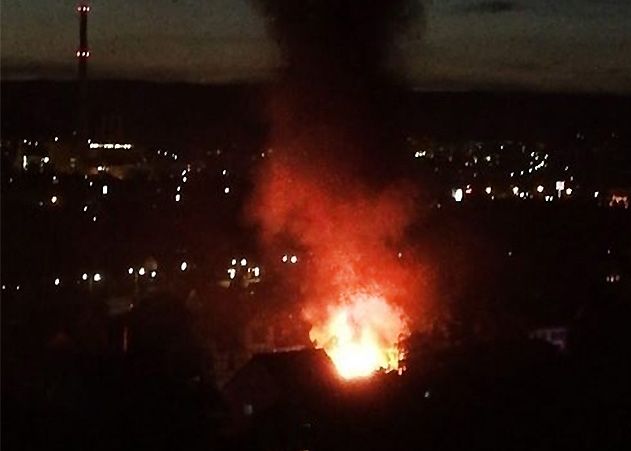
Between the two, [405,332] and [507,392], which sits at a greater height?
[405,332]

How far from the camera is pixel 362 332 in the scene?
853 cm

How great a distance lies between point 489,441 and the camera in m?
4.54

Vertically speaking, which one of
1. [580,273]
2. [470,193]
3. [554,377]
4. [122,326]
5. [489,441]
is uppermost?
[470,193]

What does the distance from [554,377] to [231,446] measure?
155cm

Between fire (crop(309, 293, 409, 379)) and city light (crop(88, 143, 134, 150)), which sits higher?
city light (crop(88, 143, 134, 150))

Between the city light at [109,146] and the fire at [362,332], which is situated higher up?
the city light at [109,146]

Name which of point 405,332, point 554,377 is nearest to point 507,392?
point 554,377

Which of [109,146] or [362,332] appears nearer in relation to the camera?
[362,332]

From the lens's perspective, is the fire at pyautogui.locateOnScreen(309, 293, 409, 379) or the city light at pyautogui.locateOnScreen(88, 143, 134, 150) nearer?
the fire at pyautogui.locateOnScreen(309, 293, 409, 379)

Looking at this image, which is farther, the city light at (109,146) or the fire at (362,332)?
the city light at (109,146)

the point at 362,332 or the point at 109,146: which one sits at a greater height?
the point at 109,146

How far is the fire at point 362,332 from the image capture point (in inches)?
305

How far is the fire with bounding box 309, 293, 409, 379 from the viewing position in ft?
25.4

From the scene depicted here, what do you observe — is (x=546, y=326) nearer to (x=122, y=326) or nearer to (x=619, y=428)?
(x=122, y=326)
